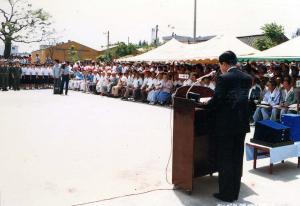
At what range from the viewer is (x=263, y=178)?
19.6 ft

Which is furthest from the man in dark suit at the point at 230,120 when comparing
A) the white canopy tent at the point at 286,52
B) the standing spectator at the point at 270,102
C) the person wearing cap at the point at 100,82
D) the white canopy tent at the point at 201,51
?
the person wearing cap at the point at 100,82

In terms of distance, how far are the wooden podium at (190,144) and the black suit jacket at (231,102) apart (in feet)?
0.92

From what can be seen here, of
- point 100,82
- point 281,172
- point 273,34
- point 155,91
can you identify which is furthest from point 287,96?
point 273,34

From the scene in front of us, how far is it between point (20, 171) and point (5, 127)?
14.1 feet

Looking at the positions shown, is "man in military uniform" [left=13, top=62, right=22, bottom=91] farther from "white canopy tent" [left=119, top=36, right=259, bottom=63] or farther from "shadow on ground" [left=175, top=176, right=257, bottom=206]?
"shadow on ground" [left=175, top=176, right=257, bottom=206]

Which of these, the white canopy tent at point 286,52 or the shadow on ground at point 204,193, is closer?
the shadow on ground at point 204,193

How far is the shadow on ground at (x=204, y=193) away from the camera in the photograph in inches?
192

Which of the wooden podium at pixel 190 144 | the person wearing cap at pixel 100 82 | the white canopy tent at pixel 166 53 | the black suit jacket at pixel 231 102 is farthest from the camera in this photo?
the person wearing cap at pixel 100 82

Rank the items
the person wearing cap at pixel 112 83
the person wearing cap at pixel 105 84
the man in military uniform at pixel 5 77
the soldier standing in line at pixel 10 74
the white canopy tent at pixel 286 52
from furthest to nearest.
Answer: the soldier standing in line at pixel 10 74 → the man in military uniform at pixel 5 77 → the person wearing cap at pixel 105 84 → the person wearing cap at pixel 112 83 → the white canopy tent at pixel 286 52

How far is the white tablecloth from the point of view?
6051 mm

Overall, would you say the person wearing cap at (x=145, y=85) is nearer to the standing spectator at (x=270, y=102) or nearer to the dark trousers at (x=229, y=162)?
the standing spectator at (x=270, y=102)

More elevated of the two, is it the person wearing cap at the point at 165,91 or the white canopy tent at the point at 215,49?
the white canopy tent at the point at 215,49

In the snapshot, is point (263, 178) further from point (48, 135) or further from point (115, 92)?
point (115, 92)

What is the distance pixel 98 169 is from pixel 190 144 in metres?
1.95
